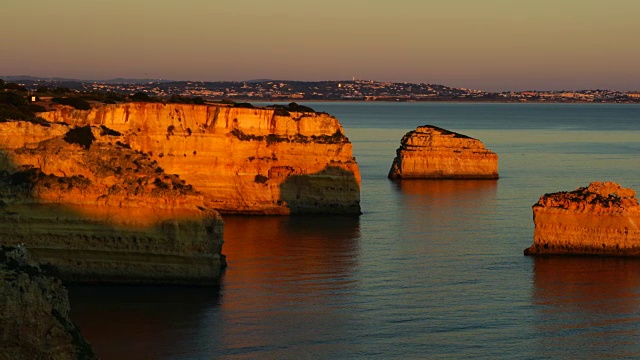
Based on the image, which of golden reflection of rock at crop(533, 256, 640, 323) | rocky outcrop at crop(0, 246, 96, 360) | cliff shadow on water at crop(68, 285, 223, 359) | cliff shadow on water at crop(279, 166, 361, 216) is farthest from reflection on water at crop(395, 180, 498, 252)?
rocky outcrop at crop(0, 246, 96, 360)

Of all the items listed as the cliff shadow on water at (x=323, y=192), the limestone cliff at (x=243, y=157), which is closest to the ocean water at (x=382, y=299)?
the cliff shadow on water at (x=323, y=192)

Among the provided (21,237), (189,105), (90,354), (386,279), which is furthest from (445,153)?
(90,354)

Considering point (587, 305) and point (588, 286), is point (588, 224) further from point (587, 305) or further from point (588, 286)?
point (587, 305)

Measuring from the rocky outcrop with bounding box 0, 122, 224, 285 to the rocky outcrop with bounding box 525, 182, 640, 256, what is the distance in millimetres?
16229

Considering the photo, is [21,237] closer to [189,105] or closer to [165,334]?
[165,334]

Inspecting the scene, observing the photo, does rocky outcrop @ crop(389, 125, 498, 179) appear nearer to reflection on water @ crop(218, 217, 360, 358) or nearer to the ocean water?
the ocean water

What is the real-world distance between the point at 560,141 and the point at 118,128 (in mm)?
92892

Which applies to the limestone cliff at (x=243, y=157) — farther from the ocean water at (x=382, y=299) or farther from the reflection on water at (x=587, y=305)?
the reflection on water at (x=587, y=305)

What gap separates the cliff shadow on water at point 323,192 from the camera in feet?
217

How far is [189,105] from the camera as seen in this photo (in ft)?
218

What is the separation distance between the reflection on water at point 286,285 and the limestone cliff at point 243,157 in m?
4.13

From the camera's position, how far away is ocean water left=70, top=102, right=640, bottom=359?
32.9 m

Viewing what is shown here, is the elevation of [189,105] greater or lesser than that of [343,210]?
greater

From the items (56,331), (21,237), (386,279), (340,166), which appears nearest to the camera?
(56,331)
